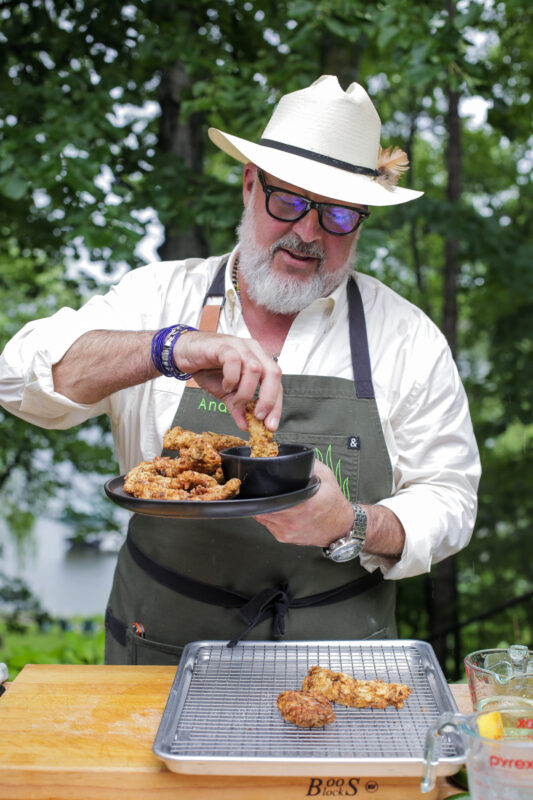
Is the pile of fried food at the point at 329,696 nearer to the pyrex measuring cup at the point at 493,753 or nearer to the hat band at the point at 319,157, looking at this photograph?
the pyrex measuring cup at the point at 493,753

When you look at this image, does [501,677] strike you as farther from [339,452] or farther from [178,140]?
[178,140]

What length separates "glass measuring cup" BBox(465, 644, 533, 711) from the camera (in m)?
1.40

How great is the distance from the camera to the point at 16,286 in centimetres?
570

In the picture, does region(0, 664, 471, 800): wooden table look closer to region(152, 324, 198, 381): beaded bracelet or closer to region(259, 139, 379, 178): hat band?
region(152, 324, 198, 381): beaded bracelet

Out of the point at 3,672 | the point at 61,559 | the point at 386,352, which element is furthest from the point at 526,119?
the point at 61,559

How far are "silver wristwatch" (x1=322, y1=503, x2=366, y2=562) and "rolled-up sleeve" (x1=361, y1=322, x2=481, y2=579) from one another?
16 centimetres

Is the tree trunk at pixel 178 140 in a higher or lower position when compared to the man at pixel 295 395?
higher

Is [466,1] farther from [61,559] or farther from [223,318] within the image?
[61,559]

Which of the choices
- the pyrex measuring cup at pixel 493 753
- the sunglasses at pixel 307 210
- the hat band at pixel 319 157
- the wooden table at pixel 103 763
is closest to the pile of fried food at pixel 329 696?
the wooden table at pixel 103 763

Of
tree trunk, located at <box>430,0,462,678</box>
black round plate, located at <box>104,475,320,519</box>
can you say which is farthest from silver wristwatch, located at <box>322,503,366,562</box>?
tree trunk, located at <box>430,0,462,678</box>

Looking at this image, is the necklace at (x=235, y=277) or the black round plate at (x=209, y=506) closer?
the black round plate at (x=209, y=506)

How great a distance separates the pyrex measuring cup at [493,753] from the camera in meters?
1.05

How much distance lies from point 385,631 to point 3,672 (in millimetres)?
1067

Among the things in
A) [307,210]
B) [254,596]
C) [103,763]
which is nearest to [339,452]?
[254,596]
